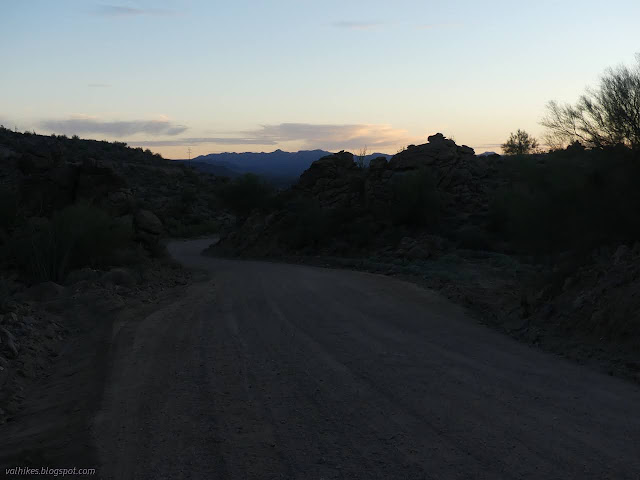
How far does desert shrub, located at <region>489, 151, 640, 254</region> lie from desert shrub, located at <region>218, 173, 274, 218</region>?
34.8 metres

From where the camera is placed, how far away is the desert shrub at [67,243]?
15953 millimetres

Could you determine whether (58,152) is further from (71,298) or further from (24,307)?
(24,307)

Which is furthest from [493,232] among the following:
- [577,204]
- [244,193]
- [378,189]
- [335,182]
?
[244,193]

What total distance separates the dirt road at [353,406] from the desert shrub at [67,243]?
6.89m

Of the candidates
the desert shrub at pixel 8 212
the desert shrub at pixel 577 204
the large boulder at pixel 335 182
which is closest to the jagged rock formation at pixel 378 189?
the large boulder at pixel 335 182

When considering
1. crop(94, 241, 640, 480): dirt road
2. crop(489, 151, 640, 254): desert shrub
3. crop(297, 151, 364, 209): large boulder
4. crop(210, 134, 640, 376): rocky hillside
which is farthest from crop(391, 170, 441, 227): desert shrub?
crop(94, 241, 640, 480): dirt road

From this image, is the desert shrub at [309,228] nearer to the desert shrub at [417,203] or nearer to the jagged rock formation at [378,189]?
the jagged rock formation at [378,189]

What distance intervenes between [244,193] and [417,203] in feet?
74.8

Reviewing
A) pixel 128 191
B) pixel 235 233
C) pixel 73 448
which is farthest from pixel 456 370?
pixel 235 233

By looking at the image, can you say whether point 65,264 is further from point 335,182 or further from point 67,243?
point 335,182

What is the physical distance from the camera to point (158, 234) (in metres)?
23.5

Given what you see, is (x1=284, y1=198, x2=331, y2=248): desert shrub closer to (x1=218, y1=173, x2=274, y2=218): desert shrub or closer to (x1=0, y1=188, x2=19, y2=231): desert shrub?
(x1=218, y1=173, x2=274, y2=218): desert shrub

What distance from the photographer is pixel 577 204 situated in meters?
12.9

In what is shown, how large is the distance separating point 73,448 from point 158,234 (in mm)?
19060
